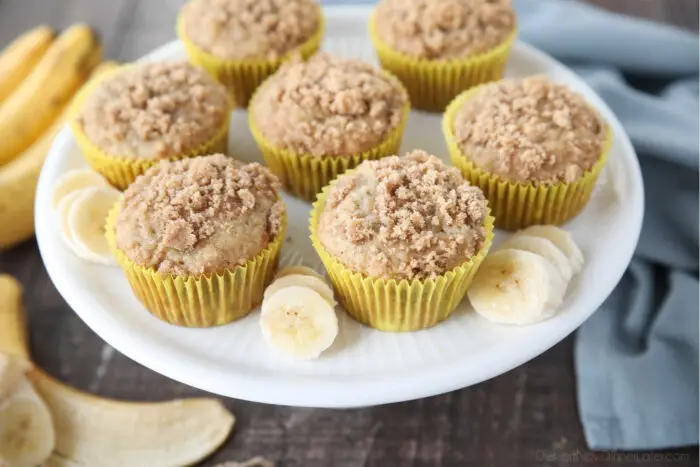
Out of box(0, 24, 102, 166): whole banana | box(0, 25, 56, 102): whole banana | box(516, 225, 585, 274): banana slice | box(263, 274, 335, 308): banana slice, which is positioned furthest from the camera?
box(0, 25, 56, 102): whole banana

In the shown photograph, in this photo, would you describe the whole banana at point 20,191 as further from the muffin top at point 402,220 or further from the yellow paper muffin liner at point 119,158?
the muffin top at point 402,220

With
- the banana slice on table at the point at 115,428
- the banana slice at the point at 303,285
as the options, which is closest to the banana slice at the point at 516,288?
the banana slice at the point at 303,285

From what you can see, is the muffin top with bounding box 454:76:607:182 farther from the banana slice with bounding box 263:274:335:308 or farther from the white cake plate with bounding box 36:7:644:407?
the banana slice with bounding box 263:274:335:308

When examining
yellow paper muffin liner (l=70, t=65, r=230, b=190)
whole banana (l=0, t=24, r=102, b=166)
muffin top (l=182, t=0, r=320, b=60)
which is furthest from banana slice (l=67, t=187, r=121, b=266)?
whole banana (l=0, t=24, r=102, b=166)

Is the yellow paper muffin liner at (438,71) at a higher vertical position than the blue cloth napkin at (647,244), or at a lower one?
higher

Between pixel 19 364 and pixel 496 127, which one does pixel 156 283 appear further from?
pixel 496 127
